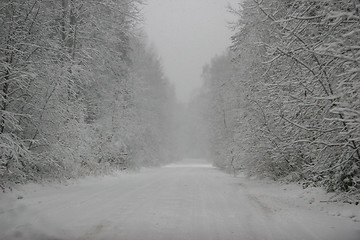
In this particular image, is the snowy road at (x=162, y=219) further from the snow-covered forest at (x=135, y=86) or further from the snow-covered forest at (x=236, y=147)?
the snow-covered forest at (x=135, y=86)

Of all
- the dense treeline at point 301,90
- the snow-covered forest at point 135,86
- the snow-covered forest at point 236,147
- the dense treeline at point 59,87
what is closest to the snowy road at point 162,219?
the snow-covered forest at point 236,147

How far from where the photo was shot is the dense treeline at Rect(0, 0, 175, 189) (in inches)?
333

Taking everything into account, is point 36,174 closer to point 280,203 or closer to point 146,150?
point 280,203

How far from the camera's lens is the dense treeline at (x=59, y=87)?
8.47 m

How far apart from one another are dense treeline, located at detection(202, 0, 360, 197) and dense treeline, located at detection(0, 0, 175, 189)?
21.3 feet

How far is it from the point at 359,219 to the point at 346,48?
3444 millimetres

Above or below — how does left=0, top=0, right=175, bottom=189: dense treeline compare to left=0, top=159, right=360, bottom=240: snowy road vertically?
above

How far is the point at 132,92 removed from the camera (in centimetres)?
2109

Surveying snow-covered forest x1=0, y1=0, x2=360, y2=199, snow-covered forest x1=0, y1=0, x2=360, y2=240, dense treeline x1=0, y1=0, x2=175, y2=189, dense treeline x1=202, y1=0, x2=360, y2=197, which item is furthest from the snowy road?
dense treeline x1=0, y1=0, x2=175, y2=189

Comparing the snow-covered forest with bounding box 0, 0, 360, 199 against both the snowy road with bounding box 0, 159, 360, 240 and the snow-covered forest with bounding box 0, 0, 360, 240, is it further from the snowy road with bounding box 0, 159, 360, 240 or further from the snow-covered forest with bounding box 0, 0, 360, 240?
the snowy road with bounding box 0, 159, 360, 240

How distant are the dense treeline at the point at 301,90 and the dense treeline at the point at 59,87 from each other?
21.3 feet

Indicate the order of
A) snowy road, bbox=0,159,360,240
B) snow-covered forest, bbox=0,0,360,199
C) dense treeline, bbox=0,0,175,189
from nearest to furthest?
snowy road, bbox=0,159,360,240
snow-covered forest, bbox=0,0,360,199
dense treeline, bbox=0,0,175,189

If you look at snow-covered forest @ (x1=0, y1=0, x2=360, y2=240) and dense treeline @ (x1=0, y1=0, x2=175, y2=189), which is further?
dense treeline @ (x1=0, y1=0, x2=175, y2=189)

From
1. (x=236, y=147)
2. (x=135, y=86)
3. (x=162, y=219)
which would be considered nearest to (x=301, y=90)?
(x=162, y=219)
